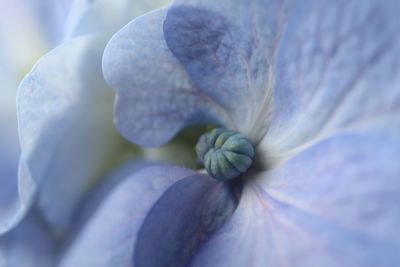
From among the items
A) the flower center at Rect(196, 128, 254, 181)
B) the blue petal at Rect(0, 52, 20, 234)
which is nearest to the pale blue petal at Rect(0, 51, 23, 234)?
the blue petal at Rect(0, 52, 20, 234)

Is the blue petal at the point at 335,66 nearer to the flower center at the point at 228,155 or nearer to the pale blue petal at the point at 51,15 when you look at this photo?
the flower center at the point at 228,155

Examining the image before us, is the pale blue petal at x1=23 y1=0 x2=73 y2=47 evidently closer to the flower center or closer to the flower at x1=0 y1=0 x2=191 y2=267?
the flower at x1=0 y1=0 x2=191 y2=267

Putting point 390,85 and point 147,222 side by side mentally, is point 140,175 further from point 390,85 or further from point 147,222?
point 390,85

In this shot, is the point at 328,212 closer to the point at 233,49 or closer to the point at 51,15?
the point at 233,49

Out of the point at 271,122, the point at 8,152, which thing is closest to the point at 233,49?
the point at 271,122

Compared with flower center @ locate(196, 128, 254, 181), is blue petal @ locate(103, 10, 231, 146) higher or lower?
higher

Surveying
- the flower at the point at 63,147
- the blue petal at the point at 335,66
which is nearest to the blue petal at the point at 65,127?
the flower at the point at 63,147

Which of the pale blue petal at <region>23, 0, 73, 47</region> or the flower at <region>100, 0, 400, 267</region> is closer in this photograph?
the flower at <region>100, 0, 400, 267</region>
